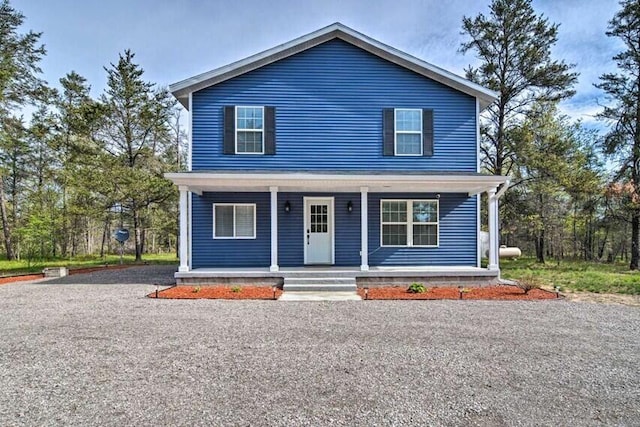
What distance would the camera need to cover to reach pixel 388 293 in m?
8.45

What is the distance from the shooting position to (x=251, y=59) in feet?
34.2

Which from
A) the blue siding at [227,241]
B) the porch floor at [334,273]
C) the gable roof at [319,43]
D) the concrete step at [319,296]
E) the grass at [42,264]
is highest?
the gable roof at [319,43]

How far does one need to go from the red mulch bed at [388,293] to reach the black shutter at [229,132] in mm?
4070

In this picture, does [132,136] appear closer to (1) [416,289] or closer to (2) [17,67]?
(2) [17,67]

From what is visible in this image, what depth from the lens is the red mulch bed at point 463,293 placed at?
319 inches

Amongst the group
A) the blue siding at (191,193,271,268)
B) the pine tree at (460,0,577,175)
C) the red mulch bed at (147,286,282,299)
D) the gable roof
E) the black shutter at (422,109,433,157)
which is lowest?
the red mulch bed at (147,286,282,299)

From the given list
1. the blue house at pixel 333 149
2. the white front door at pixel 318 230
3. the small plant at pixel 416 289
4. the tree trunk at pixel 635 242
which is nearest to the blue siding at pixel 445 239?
the blue house at pixel 333 149

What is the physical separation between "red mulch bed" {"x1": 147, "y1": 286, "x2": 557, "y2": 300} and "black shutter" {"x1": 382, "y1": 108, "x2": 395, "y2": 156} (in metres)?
4.12

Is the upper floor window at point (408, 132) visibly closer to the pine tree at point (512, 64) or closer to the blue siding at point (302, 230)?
the blue siding at point (302, 230)

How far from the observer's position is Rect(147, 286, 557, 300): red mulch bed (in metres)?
8.05

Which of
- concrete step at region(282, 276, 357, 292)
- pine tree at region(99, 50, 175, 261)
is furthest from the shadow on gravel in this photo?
pine tree at region(99, 50, 175, 261)

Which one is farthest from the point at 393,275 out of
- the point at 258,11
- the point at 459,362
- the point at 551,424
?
the point at 258,11

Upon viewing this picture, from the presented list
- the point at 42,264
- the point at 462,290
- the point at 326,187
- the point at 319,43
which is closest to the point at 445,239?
the point at 462,290

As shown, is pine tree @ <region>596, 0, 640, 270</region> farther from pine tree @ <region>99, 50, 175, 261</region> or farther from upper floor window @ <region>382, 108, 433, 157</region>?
pine tree @ <region>99, 50, 175, 261</region>
